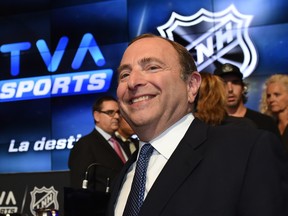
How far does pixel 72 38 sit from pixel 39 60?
581 mm

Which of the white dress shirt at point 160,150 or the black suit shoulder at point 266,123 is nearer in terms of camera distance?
the white dress shirt at point 160,150

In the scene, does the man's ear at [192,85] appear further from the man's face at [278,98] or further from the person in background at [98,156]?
the man's face at [278,98]

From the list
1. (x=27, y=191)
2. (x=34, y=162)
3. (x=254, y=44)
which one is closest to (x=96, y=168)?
(x=27, y=191)

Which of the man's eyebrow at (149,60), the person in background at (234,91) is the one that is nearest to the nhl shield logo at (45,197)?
the person in background at (234,91)

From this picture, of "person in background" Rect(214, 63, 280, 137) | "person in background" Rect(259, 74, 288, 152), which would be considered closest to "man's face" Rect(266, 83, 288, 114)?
"person in background" Rect(259, 74, 288, 152)

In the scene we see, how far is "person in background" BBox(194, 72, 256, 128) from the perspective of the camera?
2709 millimetres

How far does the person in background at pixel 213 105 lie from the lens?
271cm

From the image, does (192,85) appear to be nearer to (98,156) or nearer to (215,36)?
(98,156)

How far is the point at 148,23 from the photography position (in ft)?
21.6

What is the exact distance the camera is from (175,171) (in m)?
1.54

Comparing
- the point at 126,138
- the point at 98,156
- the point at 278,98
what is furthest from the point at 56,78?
the point at 278,98

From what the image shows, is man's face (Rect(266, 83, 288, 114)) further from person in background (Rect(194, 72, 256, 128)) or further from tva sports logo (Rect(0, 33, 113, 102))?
tva sports logo (Rect(0, 33, 113, 102))

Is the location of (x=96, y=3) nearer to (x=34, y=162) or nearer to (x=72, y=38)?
(x=72, y=38)

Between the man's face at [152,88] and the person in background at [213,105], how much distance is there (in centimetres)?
100
